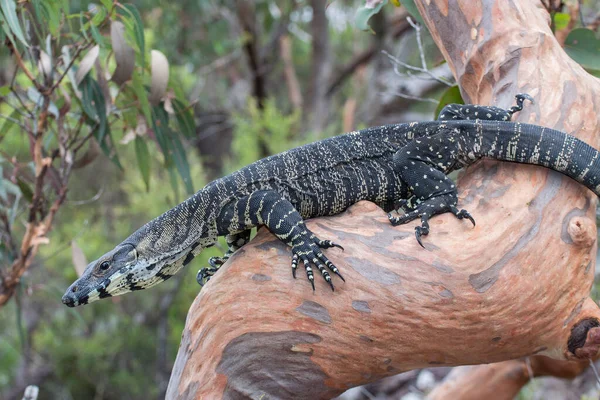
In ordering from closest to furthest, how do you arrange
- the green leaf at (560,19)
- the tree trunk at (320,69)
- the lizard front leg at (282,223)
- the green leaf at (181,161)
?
the lizard front leg at (282,223) → the green leaf at (560,19) → the green leaf at (181,161) → the tree trunk at (320,69)

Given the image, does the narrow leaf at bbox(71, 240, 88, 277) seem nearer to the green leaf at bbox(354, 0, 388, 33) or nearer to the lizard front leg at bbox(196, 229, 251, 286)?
the lizard front leg at bbox(196, 229, 251, 286)

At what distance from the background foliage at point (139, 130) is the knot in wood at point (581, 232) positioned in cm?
197

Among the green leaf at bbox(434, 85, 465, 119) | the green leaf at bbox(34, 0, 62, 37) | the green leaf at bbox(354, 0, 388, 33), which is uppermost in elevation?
the green leaf at bbox(34, 0, 62, 37)

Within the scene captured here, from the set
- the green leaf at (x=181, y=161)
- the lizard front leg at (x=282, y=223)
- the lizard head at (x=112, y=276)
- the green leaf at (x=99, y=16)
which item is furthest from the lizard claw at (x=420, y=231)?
the green leaf at (x=99, y=16)

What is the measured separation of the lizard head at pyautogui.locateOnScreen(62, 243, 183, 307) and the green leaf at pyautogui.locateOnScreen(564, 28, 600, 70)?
354 centimetres

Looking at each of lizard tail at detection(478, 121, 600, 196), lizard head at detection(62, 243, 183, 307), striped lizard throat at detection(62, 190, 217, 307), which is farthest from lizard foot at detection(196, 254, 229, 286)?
lizard tail at detection(478, 121, 600, 196)

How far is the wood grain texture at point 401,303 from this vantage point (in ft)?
11.1

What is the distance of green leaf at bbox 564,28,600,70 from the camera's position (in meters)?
5.00

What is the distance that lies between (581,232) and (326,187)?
1.60 metres

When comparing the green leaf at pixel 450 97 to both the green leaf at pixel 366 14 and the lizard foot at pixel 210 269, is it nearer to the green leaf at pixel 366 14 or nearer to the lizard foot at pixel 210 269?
the green leaf at pixel 366 14

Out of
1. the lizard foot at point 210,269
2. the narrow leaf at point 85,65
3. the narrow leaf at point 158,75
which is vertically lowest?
the lizard foot at point 210,269

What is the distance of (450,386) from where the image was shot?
603 cm

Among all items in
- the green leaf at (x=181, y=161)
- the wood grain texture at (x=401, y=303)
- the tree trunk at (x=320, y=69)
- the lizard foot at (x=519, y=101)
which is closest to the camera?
the wood grain texture at (x=401, y=303)

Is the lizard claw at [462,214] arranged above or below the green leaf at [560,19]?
below
